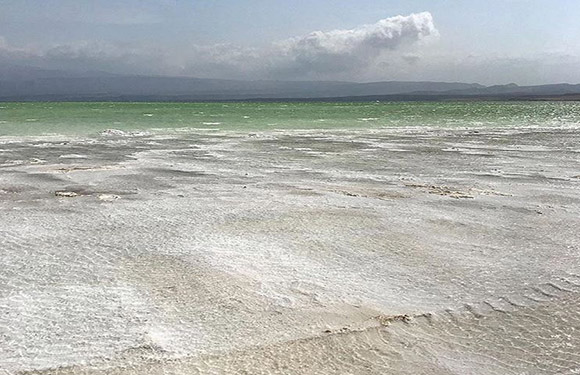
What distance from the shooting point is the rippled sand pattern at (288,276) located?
4059 millimetres

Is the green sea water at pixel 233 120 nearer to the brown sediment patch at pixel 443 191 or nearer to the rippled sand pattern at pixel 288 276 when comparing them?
the brown sediment patch at pixel 443 191

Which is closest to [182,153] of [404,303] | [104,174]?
[104,174]

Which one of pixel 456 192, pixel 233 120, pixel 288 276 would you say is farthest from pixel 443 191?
pixel 233 120

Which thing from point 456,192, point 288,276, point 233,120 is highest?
point 233,120

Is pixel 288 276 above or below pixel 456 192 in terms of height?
below

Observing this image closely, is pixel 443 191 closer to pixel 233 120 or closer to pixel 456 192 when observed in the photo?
pixel 456 192

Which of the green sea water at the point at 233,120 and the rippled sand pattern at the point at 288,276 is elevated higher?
the green sea water at the point at 233,120

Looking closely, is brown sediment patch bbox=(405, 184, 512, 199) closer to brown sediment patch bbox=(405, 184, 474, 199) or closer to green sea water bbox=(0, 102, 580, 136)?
brown sediment patch bbox=(405, 184, 474, 199)

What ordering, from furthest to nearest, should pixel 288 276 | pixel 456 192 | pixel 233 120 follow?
pixel 233 120 → pixel 456 192 → pixel 288 276

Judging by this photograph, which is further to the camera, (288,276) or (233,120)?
(233,120)

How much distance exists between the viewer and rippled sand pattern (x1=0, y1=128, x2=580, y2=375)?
4059 mm

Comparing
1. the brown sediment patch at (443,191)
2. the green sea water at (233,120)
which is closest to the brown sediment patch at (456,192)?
the brown sediment patch at (443,191)

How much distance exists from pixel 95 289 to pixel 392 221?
4168 mm

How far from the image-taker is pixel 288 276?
5562 mm
